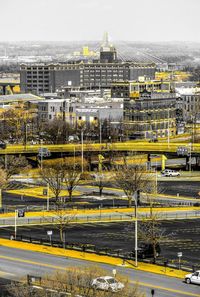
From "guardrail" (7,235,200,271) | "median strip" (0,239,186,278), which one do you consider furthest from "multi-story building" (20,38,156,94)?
"median strip" (0,239,186,278)

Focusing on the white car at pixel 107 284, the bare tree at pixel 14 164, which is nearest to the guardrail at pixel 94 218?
the white car at pixel 107 284

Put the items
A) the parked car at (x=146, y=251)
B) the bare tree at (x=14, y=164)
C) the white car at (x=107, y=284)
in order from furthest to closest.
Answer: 1. the bare tree at (x=14, y=164)
2. the parked car at (x=146, y=251)
3. the white car at (x=107, y=284)

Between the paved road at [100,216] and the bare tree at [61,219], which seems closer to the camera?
the bare tree at [61,219]

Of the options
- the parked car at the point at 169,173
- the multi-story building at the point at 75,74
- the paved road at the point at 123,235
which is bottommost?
the multi-story building at the point at 75,74

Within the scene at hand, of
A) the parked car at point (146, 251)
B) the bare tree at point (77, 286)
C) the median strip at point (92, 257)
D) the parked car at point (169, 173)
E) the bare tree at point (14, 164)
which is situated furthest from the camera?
the parked car at point (169, 173)

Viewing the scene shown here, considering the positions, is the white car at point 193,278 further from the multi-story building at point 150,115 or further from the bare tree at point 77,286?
the multi-story building at point 150,115

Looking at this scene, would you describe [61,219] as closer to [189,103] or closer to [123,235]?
[123,235]

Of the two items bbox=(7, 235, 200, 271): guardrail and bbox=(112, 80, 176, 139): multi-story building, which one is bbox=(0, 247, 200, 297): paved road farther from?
bbox=(112, 80, 176, 139): multi-story building

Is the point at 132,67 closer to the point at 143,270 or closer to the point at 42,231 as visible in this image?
the point at 42,231
